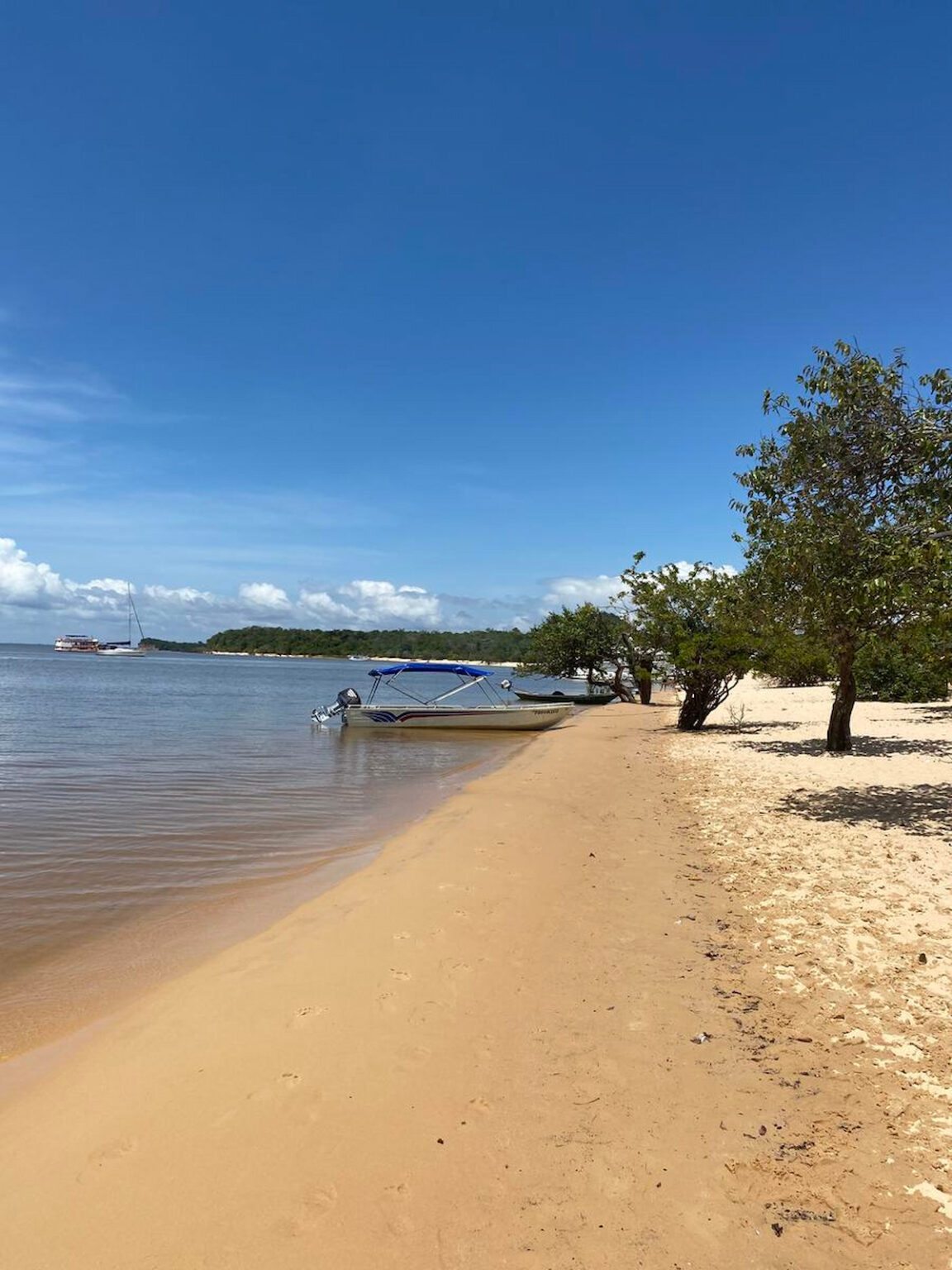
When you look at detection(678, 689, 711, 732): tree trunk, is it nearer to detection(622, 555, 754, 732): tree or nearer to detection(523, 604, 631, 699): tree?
detection(622, 555, 754, 732): tree

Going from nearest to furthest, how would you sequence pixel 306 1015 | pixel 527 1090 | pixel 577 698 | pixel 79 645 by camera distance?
pixel 527 1090 → pixel 306 1015 → pixel 577 698 → pixel 79 645

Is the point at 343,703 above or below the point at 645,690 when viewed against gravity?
below

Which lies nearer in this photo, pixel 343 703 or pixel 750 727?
pixel 750 727

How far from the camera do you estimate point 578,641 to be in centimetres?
4231

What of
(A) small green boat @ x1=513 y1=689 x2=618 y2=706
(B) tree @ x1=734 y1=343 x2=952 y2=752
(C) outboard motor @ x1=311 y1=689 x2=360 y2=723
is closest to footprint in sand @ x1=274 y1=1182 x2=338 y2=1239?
(B) tree @ x1=734 y1=343 x2=952 y2=752

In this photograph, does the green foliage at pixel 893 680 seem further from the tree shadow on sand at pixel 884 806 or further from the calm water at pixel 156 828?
the tree shadow on sand at pixel 884 806

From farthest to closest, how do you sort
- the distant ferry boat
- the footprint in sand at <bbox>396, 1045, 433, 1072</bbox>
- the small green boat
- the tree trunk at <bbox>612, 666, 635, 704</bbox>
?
the distant ferry boat, the tree trunk at <bbox>612, 666, 635, 704</bbox>, the small green boat, the footprint in sand at <bbox>396, 1045, 433, 1072</bbox>

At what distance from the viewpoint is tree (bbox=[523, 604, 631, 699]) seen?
42.2 metres

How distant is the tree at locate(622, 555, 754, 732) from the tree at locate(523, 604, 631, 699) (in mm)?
11796

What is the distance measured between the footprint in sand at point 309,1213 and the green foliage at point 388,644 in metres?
146

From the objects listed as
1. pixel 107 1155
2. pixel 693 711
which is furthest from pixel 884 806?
pixel 693 711

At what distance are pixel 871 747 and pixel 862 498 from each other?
825 cm

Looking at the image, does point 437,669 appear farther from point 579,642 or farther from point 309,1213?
point 309,1213

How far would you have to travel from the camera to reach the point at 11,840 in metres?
10.7
